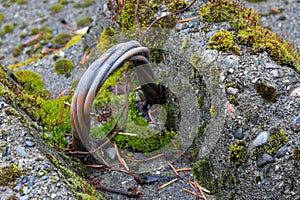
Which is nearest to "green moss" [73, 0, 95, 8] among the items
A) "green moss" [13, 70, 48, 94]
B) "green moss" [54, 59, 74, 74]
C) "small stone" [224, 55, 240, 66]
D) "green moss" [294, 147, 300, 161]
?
"green moss" [54, 59, 74, 74]

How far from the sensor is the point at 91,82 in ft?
8.04

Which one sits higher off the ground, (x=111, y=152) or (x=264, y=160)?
(x=264, y=160)

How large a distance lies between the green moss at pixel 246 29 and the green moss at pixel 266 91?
0.29 meters

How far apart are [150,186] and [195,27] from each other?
1.27m

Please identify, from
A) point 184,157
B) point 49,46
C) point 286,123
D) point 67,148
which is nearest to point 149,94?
point 184,157

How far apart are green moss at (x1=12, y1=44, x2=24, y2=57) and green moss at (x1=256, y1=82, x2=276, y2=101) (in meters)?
3.91

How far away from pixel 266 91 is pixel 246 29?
2.31ft

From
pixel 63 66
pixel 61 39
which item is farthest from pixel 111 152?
pixel 61 39

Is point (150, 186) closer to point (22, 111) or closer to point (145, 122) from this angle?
point (145, 122)

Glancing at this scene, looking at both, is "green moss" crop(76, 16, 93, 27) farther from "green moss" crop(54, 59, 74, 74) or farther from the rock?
the rock

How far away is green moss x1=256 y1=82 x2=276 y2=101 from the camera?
244cm

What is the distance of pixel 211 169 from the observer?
2.73 m

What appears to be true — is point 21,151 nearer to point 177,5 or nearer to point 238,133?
point 238,133

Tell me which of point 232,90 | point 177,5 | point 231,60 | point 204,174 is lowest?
point 204,174
